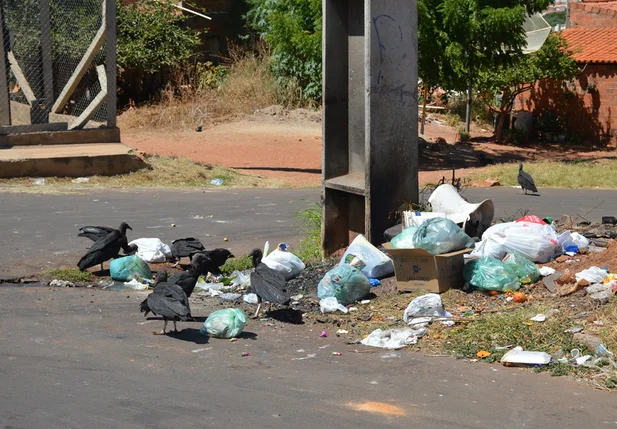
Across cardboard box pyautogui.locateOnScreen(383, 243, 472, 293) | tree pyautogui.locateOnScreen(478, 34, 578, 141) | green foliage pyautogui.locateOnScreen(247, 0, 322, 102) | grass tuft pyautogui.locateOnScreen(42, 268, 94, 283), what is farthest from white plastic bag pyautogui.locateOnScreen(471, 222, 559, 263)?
tree pyautogui.locateOnScreen(478, 34, 578, 141)

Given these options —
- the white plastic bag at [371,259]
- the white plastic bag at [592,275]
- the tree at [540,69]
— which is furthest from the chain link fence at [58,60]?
the tree at [540,69]

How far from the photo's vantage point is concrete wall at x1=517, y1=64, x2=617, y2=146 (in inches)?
970

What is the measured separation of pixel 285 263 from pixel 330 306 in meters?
1.21

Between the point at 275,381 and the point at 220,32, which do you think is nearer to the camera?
the point at 275,381

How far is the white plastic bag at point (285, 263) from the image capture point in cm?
823

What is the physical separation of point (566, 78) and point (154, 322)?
20.1 meters

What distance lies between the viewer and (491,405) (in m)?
5.08

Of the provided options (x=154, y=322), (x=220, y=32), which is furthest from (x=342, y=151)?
(x=220, y=32)

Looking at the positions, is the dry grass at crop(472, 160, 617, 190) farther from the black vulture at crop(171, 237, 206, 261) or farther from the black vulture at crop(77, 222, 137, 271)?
the black vulture at crop(77, 222, 137, 271)

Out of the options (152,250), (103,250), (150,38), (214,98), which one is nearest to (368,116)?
(152,250)

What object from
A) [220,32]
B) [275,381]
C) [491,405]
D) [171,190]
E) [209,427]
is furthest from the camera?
[220,32]

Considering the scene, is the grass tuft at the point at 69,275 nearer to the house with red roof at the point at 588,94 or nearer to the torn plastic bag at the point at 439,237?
the torn plastic bag at the point at 439,237

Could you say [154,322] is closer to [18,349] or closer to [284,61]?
[18,349]

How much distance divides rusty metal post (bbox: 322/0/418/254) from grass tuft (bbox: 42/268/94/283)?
2484 millimetres
